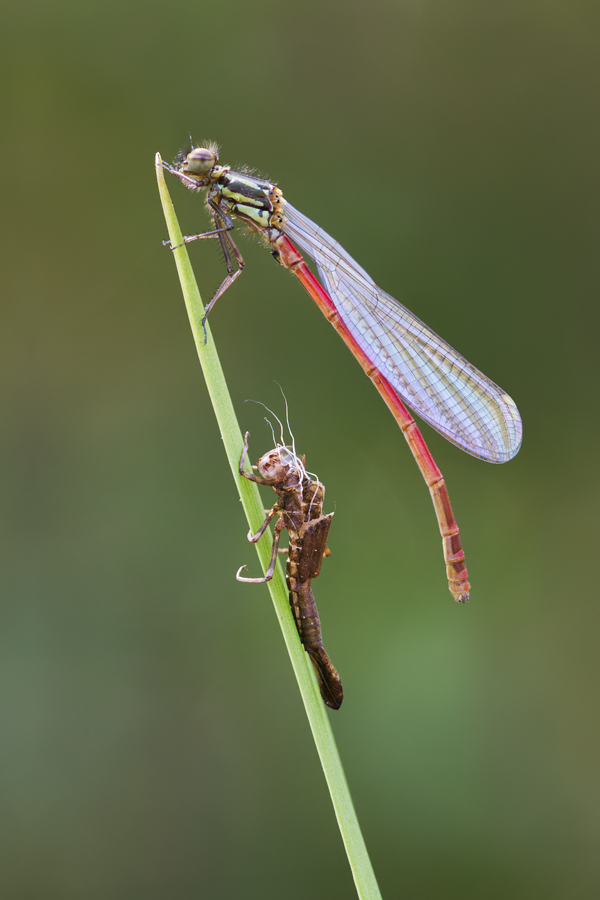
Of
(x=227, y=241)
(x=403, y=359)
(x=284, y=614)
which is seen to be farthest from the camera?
(x=403, y=359)

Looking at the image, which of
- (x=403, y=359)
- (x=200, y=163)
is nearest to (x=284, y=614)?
(x=403, y=359)

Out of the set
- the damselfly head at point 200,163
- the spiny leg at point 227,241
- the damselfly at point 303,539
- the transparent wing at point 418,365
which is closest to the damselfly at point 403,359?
the transparent wing at point 418,365

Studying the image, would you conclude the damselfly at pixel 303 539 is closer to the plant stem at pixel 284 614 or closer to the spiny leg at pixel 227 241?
the plant stem at pixel 284 614

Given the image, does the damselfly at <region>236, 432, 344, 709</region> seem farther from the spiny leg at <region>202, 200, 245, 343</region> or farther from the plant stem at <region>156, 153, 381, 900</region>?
the spiny leg at <region>202, 200, 245, 343</region>

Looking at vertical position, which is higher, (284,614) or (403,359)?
(403,359)

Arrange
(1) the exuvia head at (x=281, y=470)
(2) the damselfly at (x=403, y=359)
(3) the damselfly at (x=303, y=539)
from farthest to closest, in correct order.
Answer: (2) the damselfly at (x=403, y=359), (1) the exuvia head at (x=281, y=470), (3) the damselfly at (x=303, y=539)

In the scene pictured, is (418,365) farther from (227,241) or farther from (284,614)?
(284,614)

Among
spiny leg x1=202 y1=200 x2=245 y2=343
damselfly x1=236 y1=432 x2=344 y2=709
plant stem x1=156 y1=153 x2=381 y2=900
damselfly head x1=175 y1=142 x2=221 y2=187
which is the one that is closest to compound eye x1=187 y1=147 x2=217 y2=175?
damselfly head x1=175 y1=142 x2=221 y2=187
